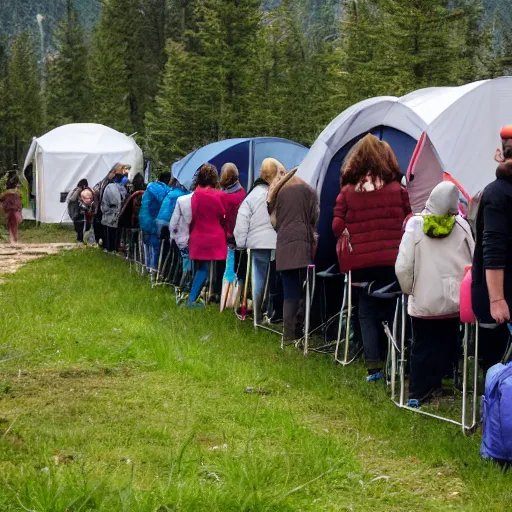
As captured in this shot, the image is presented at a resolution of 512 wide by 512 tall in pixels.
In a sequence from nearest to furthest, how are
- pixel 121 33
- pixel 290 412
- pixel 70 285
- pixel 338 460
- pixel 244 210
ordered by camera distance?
pixel 338 460 → pixel 290 412 → pixel 244 210 → pixel 70 285 → pixel 121 33

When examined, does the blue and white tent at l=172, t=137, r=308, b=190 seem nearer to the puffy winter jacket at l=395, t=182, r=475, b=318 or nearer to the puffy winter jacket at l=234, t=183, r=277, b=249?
the puffy winter jacket at l=234, t=183, r=277, b=249

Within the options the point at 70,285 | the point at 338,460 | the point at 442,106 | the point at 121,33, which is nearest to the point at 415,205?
the point at 442,106

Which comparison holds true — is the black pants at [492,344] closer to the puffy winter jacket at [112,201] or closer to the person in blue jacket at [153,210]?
the person in blue jacket at [153,210]

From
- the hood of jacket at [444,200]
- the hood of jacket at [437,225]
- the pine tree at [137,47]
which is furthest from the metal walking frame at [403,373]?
the pine tree at [137,47]

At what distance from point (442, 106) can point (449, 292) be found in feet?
12.1

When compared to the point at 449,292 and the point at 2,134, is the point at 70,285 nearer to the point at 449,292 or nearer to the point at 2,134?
the point at 449,292

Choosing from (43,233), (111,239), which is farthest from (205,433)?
(43,233)

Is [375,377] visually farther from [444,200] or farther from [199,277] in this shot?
[199,277]

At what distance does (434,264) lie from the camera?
7484 millimetres

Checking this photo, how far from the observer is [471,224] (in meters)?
7.71

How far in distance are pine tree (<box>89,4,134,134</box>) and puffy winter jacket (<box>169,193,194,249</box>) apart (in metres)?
48.5

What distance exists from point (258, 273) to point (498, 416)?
20.2 feet

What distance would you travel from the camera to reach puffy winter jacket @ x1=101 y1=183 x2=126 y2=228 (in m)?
19.8

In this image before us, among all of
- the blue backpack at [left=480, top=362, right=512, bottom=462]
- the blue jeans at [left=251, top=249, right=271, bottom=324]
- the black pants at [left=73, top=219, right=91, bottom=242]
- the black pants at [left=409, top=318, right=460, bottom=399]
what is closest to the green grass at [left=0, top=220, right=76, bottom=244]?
the black pants at [left=73, top=219, right=91, bottom=242]
